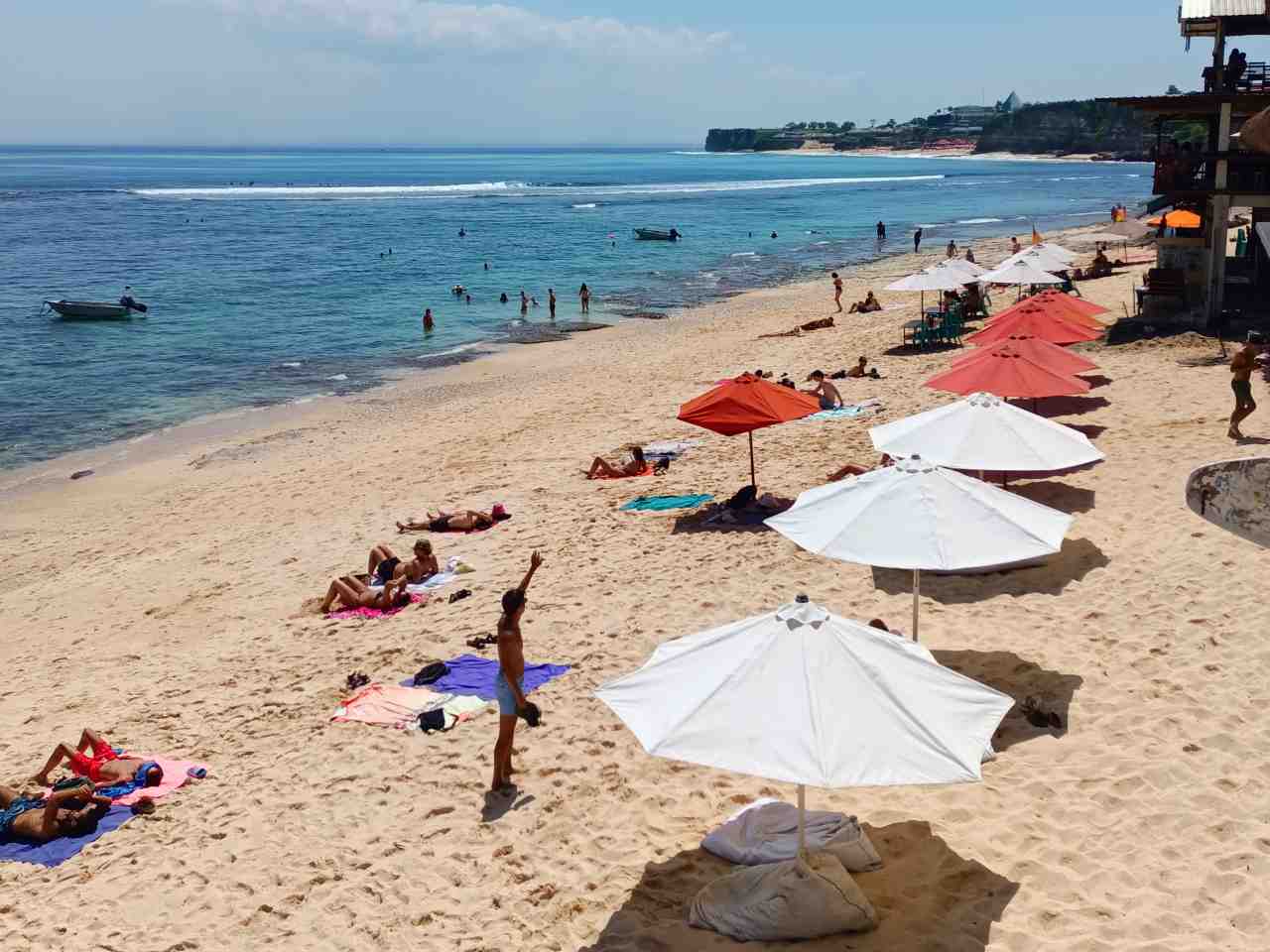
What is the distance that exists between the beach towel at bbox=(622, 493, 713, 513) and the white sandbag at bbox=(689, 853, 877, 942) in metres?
8.21

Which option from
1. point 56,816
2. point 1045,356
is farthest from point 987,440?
point 56,816

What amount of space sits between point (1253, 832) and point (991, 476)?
22.2ft

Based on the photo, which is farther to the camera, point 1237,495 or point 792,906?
point 792,906

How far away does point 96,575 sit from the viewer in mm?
15242

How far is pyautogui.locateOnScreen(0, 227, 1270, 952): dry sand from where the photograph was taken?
6324mm

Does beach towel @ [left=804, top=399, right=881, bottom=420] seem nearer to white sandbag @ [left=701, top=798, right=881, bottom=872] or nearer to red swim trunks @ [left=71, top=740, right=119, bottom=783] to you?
white sandbag @ [left=701, top=798, right=881, bottom=872]

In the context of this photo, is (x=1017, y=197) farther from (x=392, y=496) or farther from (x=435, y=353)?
(x=392, y=496)

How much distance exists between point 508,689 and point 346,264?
49084 millimetres

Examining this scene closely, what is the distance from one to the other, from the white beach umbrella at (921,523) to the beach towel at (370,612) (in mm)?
5226

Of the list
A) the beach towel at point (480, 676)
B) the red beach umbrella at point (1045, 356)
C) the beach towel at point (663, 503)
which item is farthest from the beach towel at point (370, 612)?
the red beach umbrella at point (1045, 356)

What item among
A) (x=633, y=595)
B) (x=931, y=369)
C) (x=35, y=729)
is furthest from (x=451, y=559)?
(x=931, y=369)

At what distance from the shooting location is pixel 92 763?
883 cm

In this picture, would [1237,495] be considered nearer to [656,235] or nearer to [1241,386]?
[1241,386]

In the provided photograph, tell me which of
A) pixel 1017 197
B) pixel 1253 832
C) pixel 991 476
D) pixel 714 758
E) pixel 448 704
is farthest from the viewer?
pixel 1017 197
